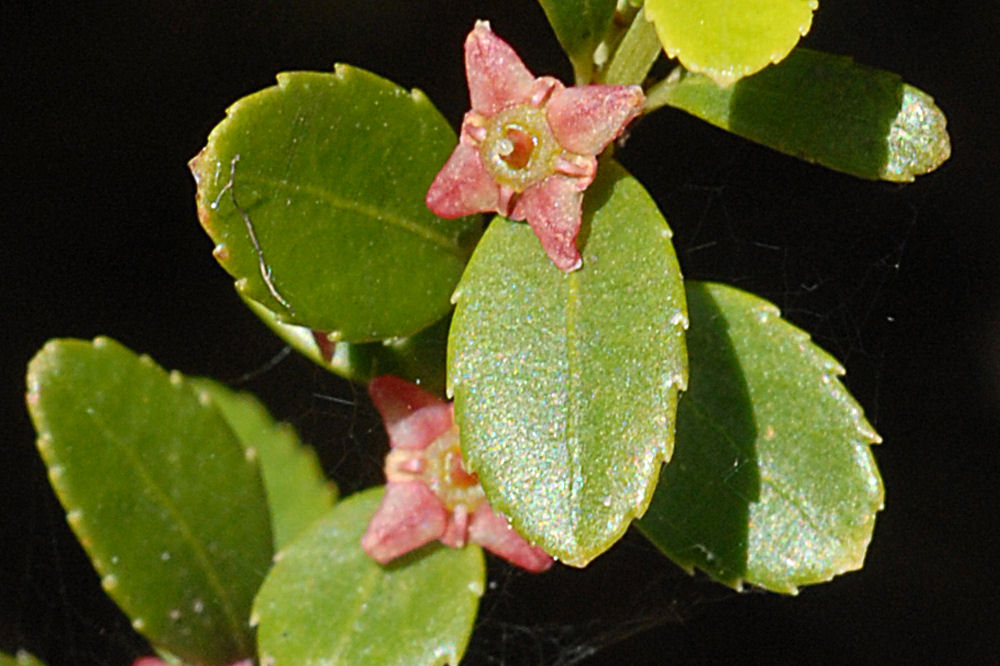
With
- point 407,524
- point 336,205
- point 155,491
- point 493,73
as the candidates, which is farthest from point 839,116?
point 155,491

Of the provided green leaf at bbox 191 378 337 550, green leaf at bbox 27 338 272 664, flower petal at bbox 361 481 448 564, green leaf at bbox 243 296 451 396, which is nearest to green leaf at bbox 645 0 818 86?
green leaf at bbox 243 296 451 396

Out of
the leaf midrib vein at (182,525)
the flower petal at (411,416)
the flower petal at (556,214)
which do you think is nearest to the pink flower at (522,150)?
the flower petal at (556,214)

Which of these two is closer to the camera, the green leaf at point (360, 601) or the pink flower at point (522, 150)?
the pink flower at point (522, 150)

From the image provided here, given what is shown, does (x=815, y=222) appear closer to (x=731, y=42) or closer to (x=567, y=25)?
(x=567, y=25)

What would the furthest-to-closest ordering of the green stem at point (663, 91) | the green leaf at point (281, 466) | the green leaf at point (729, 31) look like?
1. the green leaf at point (281, 466)
2. the green stem at point (663, 91)
3. the green leaf at point (729, 31)

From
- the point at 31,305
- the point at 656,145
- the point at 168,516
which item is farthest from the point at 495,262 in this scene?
the point at 31,305

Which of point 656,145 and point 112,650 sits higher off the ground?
point 656,145

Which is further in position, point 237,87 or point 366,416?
point 237,87

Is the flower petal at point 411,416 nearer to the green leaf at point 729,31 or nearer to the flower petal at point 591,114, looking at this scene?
the flower petal at point 591,114
